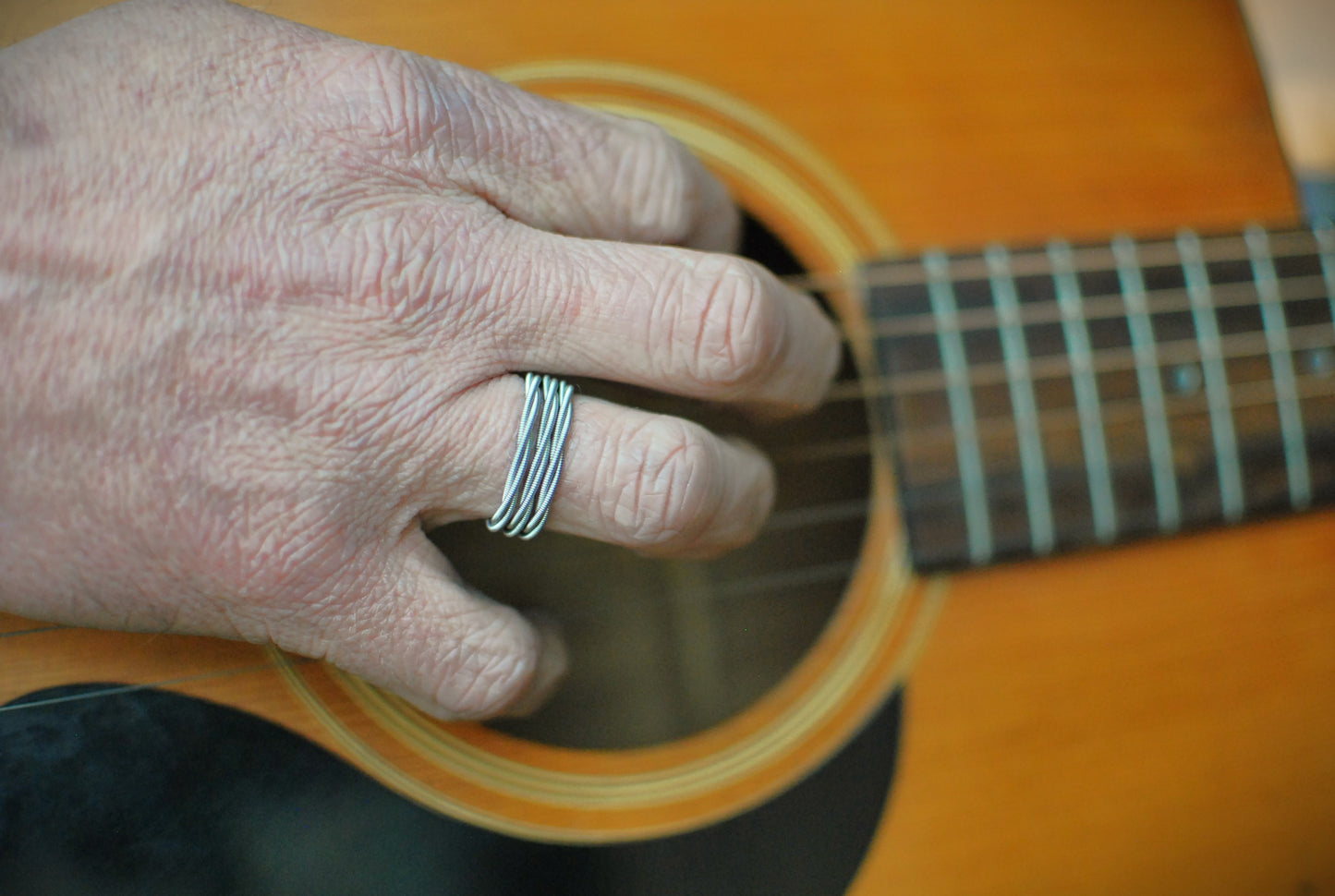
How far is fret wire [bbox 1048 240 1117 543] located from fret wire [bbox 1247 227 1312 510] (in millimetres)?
176

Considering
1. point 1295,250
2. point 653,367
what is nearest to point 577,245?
point 653,367

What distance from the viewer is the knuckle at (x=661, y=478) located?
44 centimetres

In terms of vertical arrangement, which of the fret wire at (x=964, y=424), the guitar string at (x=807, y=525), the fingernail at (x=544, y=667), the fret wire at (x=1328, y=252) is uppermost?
the fret wire at (x=1328, y=252)

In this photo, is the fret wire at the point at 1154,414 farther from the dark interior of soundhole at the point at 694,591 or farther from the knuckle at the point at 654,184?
the knuckle at the point at 654,184

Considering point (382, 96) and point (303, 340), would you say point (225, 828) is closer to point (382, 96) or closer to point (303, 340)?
point (303, 340)

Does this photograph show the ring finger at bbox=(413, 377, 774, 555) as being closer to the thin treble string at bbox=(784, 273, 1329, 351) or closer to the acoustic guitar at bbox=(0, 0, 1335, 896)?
the acoustic guitar at bbox=(0, 0, 1335, 896)

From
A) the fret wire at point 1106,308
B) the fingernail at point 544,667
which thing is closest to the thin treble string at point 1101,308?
the fret wire at point 1106,308

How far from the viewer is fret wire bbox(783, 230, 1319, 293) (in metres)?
0.63

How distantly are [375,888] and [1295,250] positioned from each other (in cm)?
89

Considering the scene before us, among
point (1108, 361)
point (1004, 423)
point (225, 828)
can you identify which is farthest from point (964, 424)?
point (225, 828)

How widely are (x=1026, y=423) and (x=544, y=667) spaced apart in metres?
0.42

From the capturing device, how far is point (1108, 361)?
0.66m

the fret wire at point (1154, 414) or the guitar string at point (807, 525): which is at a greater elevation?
the fret wire at point (1154, 414)

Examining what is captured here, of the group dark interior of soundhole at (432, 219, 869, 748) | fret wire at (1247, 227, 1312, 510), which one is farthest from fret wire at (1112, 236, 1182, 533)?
dark interior of soundhole at (432, 219, 869, 748)
